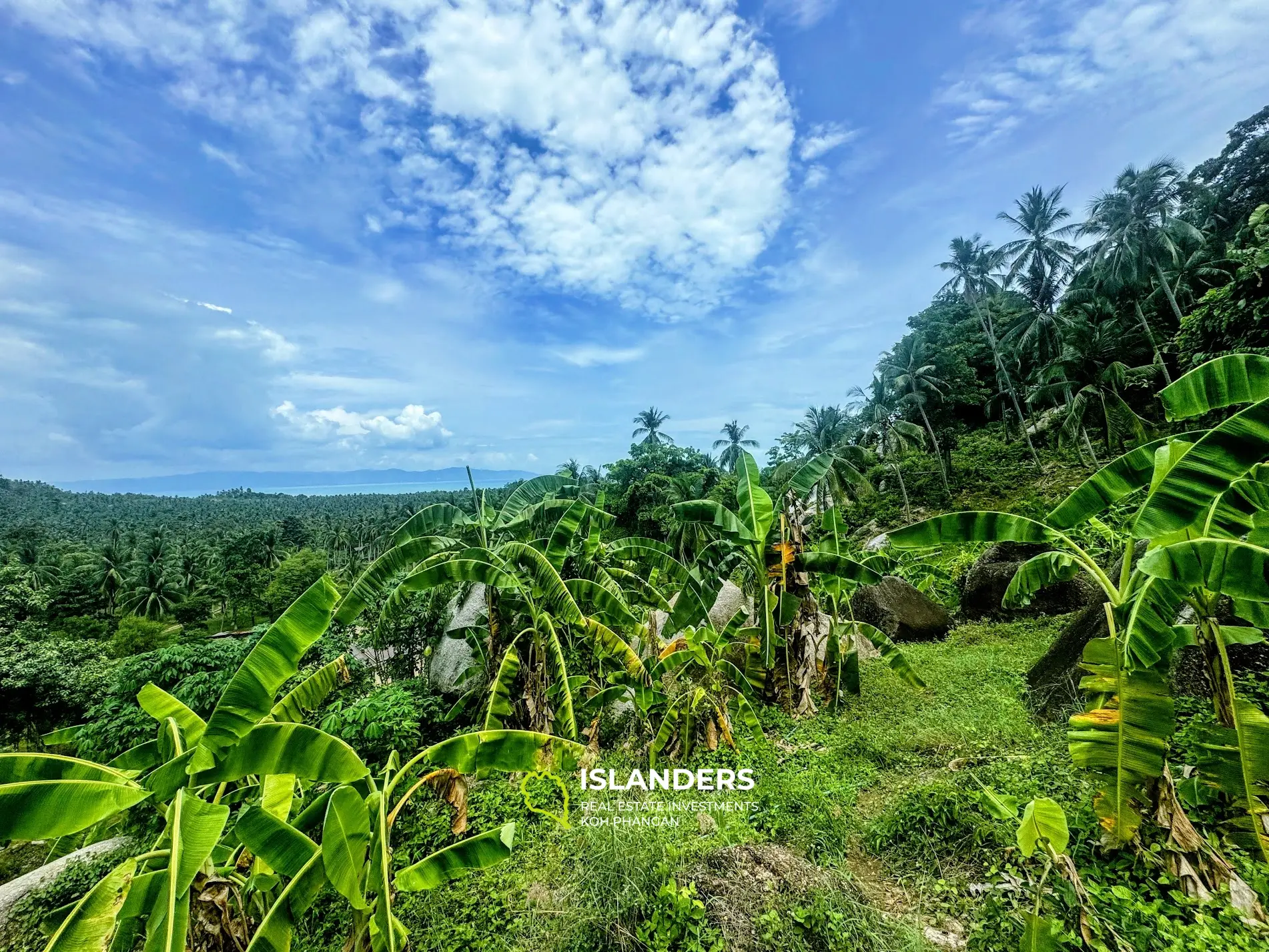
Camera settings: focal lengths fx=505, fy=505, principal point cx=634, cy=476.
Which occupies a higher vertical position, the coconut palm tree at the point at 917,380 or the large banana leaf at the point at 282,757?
the coconut palm tree at the point at 917,380

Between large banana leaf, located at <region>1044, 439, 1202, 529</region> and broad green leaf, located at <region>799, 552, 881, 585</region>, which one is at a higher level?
large banana leaf, located at <region>1044, 439, 1202, 529</region>

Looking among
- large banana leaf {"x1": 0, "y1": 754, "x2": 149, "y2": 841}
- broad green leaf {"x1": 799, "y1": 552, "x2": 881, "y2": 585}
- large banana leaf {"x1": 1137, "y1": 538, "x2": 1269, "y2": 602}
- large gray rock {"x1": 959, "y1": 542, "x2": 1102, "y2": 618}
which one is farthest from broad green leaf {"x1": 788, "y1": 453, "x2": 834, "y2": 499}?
large banana leaf {"x1": 0, "y1": 754, "x2": 149, "y2": 841}

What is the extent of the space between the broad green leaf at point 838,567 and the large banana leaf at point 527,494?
4.34m

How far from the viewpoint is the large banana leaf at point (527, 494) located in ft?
25.7

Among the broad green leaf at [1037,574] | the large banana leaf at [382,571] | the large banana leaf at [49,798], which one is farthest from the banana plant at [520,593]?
the broad green leaf at [1037,574]

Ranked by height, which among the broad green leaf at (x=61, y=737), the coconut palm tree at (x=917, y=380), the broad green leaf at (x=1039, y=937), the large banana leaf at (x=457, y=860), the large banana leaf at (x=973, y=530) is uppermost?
the coconut palm tree at (x=917, y=380)

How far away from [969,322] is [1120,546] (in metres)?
35.1

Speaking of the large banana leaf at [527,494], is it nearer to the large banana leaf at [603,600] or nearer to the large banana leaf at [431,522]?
the large banana leaf at [431,522]

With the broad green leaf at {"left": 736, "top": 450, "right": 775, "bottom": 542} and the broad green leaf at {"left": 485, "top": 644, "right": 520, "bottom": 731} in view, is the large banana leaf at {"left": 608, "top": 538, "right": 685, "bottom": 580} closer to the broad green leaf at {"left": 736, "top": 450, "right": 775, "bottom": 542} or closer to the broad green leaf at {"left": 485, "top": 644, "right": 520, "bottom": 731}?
the broad green leaf at {"left": 736, "top": 450, "right": 775, "bottom": 542}

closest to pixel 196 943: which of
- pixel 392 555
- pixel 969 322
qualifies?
pixel 392 555

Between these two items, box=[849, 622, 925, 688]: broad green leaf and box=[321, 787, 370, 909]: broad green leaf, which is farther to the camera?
box=[849, 622, 925, 688]: broad green leaf

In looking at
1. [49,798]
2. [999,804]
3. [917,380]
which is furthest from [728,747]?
[917,380]

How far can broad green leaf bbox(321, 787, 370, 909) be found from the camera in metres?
2.50

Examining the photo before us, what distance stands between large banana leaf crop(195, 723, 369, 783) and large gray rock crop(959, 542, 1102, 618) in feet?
39.7
